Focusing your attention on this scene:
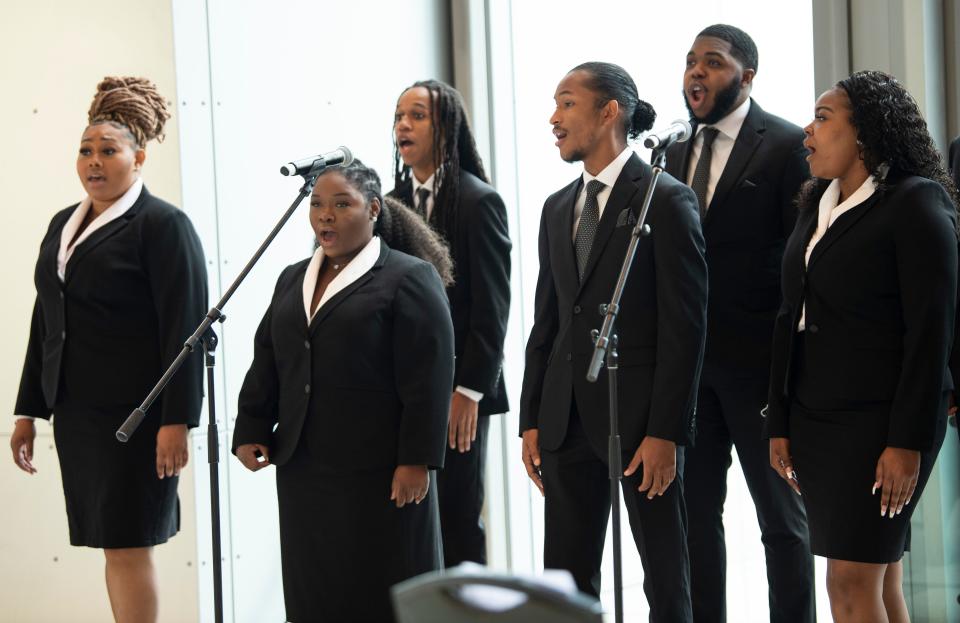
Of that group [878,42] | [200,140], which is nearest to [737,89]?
[878,42]

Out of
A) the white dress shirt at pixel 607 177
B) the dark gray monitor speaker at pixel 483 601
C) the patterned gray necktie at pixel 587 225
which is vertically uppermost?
the white dress shirt at pixel 607 177

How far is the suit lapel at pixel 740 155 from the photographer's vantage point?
12.1 ft

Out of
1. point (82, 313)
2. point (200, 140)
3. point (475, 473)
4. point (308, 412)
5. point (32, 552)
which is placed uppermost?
point (200, 140)

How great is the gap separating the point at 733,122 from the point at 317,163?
1.23 metres

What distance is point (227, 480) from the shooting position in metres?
4.68

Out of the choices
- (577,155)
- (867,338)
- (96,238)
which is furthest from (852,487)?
(96,238)

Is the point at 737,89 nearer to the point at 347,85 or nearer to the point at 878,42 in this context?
the point at 878,42

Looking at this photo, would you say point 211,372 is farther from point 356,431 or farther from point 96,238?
point 96,238

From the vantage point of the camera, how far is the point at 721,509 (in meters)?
3.78

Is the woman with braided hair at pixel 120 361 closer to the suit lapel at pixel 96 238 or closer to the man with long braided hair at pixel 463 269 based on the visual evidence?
the suit lapel at pixel 96 238

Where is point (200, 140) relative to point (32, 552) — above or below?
above

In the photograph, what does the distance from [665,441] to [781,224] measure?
874 millimetres

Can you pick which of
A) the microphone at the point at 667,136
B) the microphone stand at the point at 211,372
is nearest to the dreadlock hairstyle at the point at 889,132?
the microphone at the point at 667,136

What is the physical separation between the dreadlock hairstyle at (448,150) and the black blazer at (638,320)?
79 cm
